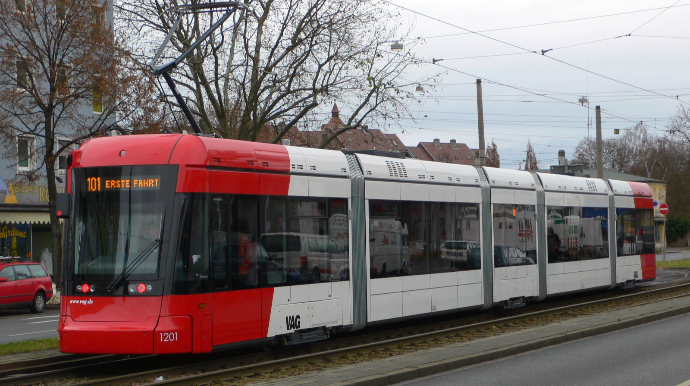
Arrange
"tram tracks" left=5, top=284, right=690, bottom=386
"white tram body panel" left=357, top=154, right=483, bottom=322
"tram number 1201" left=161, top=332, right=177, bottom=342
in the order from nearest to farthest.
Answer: "tram tracks" left=5, top=284, right=690, bottom=386, "tram number 1201" left=161, top=332, right=177, bottom=342, "white tram body panel" left=357, top=154, right=483, bottom=322

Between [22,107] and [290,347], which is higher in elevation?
[22,107]

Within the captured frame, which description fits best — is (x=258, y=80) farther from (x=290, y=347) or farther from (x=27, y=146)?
(x=290, y=347)

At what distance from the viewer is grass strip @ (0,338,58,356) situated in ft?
43.1

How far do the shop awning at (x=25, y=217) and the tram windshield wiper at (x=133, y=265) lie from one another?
76.2ft

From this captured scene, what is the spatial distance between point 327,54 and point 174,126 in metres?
5.69

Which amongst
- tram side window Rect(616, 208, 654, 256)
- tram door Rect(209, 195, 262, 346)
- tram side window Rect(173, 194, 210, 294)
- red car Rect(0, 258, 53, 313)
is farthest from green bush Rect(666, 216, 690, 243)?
tram side window Rect(173, 194, 210, 294)

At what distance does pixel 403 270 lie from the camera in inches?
569

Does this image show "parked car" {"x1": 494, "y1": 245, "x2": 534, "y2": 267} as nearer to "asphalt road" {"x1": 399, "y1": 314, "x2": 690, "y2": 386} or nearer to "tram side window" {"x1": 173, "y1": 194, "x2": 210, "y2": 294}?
"asphalt road" {"x1": 399, "y1": 314, "x2": 690, "y2": 386}

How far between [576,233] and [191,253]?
1251cm

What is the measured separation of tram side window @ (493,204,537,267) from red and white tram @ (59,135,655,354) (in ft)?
0.87

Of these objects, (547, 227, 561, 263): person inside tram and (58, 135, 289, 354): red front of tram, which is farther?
(547, 227, 561, 263): person inside tram

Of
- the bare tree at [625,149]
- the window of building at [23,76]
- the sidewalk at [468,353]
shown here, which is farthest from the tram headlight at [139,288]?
the bare tree at [625,149]

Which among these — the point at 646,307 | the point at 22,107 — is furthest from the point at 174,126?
the point at 646,307

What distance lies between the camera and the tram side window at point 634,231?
23062 mm
